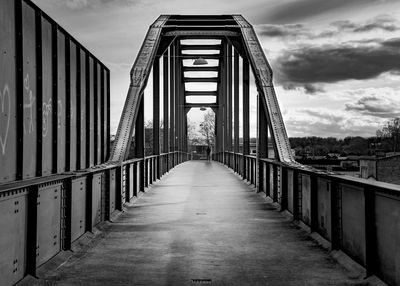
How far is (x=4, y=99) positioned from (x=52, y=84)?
2.19 meters

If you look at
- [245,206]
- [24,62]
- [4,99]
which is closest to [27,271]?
[4,99]

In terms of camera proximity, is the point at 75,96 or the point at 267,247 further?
the point at 75,96

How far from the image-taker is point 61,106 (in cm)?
880

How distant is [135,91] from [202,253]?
9.61 meters

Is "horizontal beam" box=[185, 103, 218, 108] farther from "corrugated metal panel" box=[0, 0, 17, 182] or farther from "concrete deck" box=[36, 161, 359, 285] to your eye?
"corrugated metal panel" box=[0, 0, 17, 182]

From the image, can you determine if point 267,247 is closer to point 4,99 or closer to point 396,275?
point 396,275

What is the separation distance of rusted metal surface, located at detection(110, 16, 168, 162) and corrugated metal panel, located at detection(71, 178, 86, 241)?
12.6 ft

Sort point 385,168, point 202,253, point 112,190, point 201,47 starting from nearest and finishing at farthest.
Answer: point 202,253 < point 112,190 < point 201,47 < point 385,168

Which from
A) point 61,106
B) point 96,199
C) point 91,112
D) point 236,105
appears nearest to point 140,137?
point 91,112

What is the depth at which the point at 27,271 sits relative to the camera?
5.49 m

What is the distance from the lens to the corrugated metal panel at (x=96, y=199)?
348 inches

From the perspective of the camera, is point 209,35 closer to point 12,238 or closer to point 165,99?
point 165,99

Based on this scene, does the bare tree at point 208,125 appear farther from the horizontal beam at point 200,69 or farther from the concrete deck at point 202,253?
the concrete deck at point 202,253

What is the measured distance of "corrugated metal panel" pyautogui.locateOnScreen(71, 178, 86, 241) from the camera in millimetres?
7371
